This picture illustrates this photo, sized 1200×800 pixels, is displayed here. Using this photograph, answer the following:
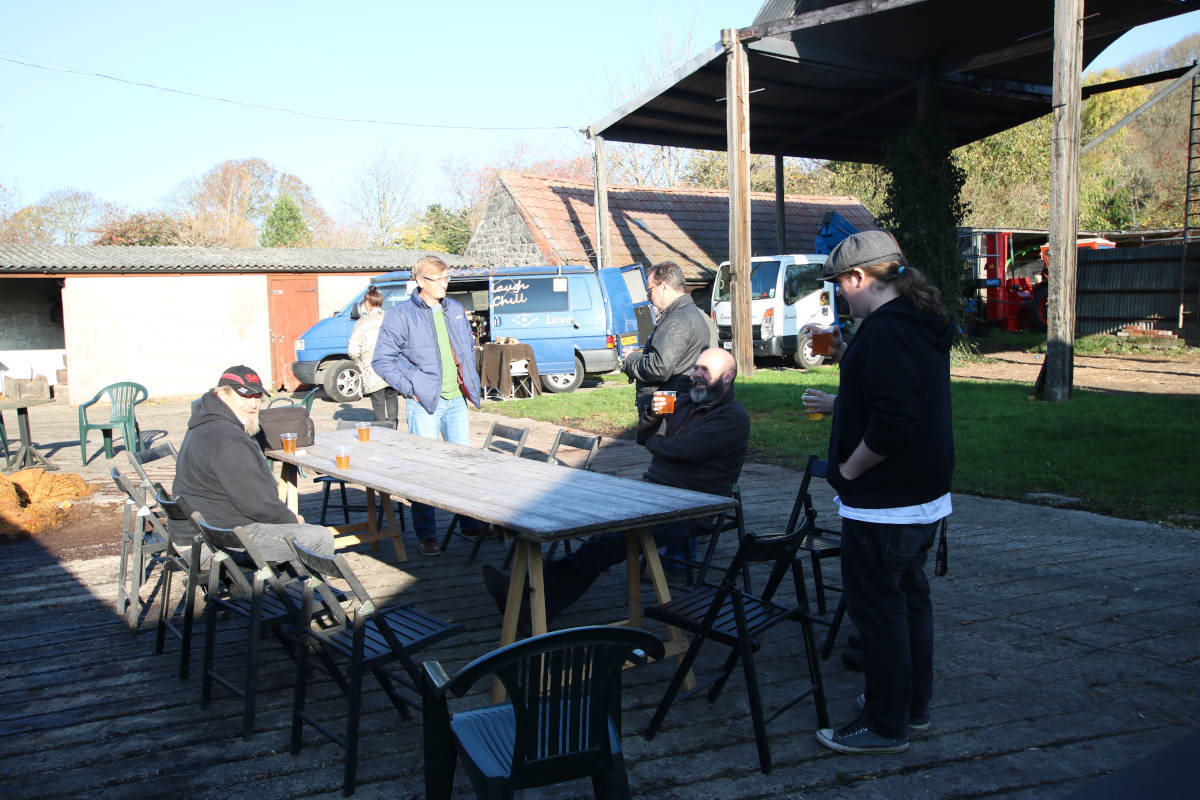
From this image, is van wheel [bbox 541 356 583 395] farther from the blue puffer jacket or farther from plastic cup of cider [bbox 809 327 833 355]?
plastic cup of cider [bbox 809 327 833 355]

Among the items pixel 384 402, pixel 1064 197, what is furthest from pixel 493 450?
pixel 1064 197

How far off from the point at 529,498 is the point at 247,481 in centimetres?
137

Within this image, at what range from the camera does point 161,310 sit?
19.0 m

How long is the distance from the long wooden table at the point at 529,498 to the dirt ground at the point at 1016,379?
222 centimetres

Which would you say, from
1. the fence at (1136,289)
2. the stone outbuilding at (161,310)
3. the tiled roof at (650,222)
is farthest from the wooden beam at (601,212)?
the fence at (1136,289)

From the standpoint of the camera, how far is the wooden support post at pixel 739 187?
1438 centimetres

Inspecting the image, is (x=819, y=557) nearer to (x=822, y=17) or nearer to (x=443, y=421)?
(x=443, y=421)

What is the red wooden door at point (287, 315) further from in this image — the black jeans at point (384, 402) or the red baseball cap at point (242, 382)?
the red baseball cap at point (242, 382)

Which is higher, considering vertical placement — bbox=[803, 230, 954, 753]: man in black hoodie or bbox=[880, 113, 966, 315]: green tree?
bbox=[880, 113, 966, 315]: green tree

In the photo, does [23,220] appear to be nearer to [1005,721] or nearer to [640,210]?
[640,210]

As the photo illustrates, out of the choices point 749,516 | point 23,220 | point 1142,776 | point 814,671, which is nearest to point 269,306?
point 749,516

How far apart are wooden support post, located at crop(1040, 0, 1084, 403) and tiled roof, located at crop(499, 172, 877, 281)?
29.7 feet

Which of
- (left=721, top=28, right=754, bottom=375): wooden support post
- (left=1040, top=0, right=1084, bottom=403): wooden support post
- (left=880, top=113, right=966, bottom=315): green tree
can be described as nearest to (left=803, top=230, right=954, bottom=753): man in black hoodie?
(left=1040, top=0, right=1084, bottom=403): wooden support post

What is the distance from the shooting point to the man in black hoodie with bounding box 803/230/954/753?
2953 millimetres
